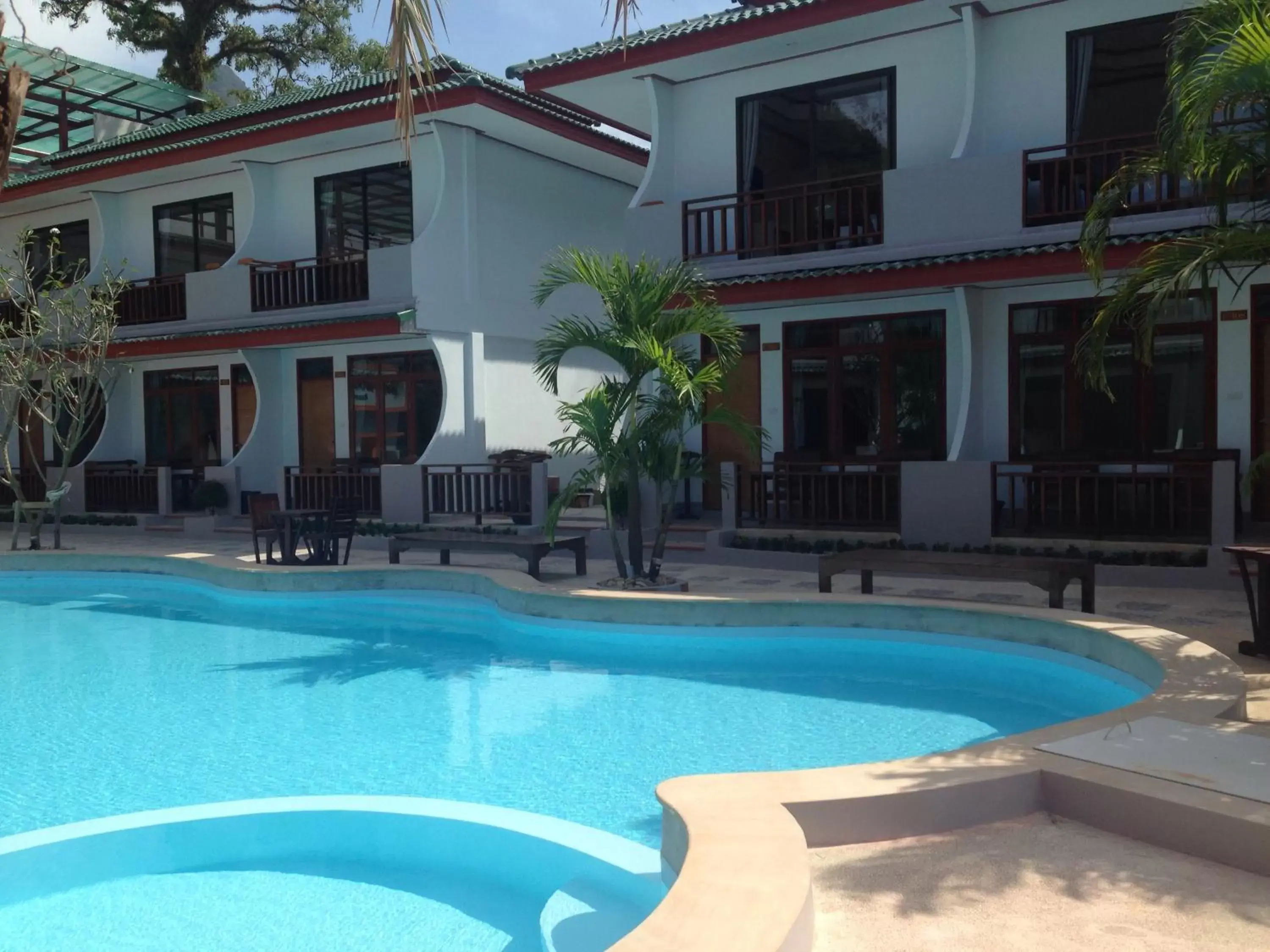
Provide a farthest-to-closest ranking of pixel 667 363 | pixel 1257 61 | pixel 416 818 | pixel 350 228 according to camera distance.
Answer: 1. pixel 350 228
2. pixel 667 363
3. pixel 1257 61
4. pixel 416 818

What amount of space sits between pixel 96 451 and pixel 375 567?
505 inches

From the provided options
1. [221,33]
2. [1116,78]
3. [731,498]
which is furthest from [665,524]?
[221,33]

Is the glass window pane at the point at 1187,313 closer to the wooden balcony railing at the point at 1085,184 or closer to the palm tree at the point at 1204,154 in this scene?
the wooden balcony railing at the point at 1085,184

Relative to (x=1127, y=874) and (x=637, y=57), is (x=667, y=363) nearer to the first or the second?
(x=637, y=57)

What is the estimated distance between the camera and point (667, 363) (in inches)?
428

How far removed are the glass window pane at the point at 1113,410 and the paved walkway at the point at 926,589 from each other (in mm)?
2797

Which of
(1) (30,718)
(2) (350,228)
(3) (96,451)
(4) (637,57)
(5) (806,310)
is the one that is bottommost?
(1) (30,718)

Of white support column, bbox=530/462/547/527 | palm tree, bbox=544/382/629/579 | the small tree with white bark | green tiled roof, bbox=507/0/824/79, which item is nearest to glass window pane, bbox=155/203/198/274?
the small tree with white bark

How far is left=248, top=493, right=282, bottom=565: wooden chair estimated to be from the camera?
14.6 metres

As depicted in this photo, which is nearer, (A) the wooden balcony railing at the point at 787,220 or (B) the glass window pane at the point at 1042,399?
(B) the glass window pane at the point at 1042,399

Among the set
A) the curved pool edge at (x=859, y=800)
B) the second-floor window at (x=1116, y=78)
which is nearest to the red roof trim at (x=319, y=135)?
the second-floor window at (x=1116, y=78)

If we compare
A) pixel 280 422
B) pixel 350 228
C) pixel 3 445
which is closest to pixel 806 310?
pixel 350 228

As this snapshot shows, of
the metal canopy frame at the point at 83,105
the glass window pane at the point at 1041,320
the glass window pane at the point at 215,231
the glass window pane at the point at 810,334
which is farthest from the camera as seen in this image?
the metal canopy frame at the point at 83,105

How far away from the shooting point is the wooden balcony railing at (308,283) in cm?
1834
